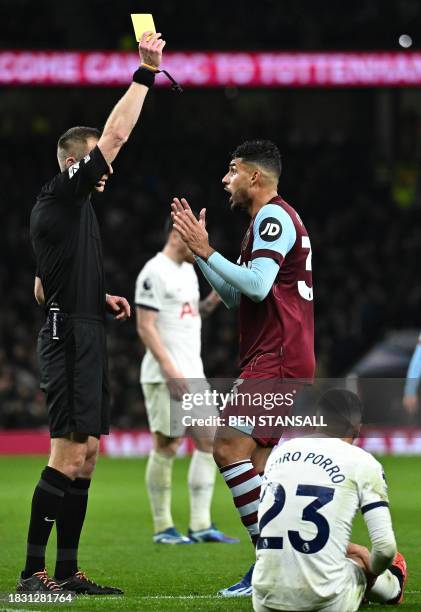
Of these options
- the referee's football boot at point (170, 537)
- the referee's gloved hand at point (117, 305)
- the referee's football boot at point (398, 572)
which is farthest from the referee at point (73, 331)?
the referee's football boot at point (170, 537)

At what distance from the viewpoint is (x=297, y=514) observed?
558cm

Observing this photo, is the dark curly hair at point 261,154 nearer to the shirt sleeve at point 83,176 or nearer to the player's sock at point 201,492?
the shirt sleeve at point 83,176

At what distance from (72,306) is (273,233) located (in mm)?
1161

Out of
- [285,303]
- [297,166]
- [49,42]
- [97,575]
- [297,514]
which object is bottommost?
[97,575]

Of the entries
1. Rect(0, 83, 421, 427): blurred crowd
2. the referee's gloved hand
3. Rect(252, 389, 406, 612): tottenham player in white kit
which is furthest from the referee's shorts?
Rect(0, 83, 421, 427): blurred crowd

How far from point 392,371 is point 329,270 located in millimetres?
3679

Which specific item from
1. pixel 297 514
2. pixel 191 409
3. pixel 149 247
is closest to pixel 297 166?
pixel 149 247

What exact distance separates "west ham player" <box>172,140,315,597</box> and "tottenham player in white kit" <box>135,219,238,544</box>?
2914 mm

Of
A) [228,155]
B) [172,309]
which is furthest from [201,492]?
[228,155]

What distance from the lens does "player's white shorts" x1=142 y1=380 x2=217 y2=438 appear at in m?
9.93

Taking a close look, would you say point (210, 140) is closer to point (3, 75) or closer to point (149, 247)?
point (149, 247)

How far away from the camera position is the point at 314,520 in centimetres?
555

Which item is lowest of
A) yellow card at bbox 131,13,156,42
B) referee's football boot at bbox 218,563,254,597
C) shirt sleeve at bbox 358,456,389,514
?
referee's football boot at bbox 218,563,254,597

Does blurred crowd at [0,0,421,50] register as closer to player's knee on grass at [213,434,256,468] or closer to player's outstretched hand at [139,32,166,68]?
player's outstretched hand at [139,32,166,68]
